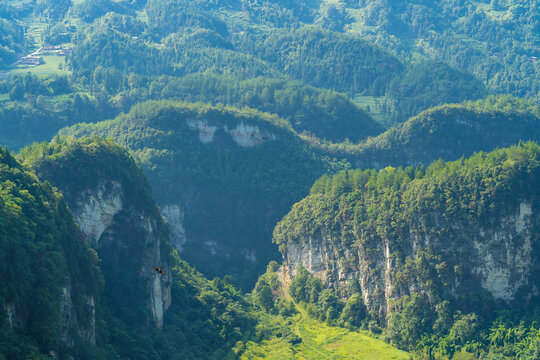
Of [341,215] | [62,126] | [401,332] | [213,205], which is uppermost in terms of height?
[62,126]

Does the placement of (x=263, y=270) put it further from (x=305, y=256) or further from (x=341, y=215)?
(x=341, y=215)

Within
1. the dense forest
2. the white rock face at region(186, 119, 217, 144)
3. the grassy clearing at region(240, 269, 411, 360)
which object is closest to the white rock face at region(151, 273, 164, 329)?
the dense forest

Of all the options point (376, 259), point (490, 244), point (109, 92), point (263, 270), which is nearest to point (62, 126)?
point (109, 92)

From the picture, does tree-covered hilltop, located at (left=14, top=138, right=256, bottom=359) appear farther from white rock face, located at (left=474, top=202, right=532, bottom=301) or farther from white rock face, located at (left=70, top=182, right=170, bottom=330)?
white rock face, located at (left=474, top=202, right=532, bottom=301)

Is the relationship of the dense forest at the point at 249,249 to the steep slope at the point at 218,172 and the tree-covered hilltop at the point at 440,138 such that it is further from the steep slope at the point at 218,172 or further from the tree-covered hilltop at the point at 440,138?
the tree-covered hilltop at the point at 440,138

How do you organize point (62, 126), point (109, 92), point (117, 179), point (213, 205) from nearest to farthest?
1. point (117, 179)
2. point (213, 205)
3. point (62, 126)
4. point (109, 92)

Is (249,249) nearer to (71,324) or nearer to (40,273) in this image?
(71,324)
